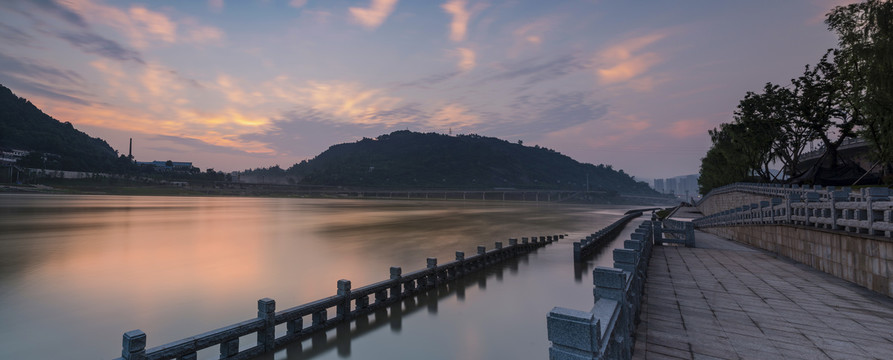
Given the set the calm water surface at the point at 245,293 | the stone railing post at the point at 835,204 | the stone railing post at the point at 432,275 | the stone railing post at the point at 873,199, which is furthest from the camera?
the stone railing post at the point at 432,275

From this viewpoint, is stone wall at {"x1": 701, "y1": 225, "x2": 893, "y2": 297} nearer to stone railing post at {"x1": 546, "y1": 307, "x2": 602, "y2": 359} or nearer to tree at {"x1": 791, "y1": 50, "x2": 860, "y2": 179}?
stone railing post at {"x1": 546, "y1": 307, "x2": 602, "y2": 359}

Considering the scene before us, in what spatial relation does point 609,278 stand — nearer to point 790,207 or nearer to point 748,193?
point 790,207

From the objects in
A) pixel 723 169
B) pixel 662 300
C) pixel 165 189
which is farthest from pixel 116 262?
pixel 165 189

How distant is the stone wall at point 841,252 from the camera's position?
9453mm

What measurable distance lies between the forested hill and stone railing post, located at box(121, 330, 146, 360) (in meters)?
214

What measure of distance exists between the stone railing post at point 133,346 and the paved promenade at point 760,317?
9528 mm

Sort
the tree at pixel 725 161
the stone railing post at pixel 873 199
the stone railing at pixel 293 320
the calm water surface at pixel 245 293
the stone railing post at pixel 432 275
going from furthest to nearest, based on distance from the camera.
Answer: the tree at pixel 725 161
the stone railing post at pixel 432 275
the calm water surface at pixel 245 293
the stone railing post at pixel 873 199
the stone railing at pixel 293 320

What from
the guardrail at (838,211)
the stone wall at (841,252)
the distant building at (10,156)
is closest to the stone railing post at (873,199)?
the guardrail at (838,211)

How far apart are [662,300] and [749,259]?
975 centimetres

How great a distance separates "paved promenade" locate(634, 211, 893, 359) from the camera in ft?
20.0

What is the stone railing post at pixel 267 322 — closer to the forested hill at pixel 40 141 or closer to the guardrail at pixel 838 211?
the guardrail at pixel 838 211

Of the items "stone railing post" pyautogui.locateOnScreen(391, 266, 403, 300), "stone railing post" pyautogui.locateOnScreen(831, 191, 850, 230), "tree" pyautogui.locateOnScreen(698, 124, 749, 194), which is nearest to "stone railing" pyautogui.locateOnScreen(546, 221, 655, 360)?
"stone railing post" pyautogui.locateOnScreen(391, 266, 403, 300)

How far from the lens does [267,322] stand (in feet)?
33.3

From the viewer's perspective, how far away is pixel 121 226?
153ft
